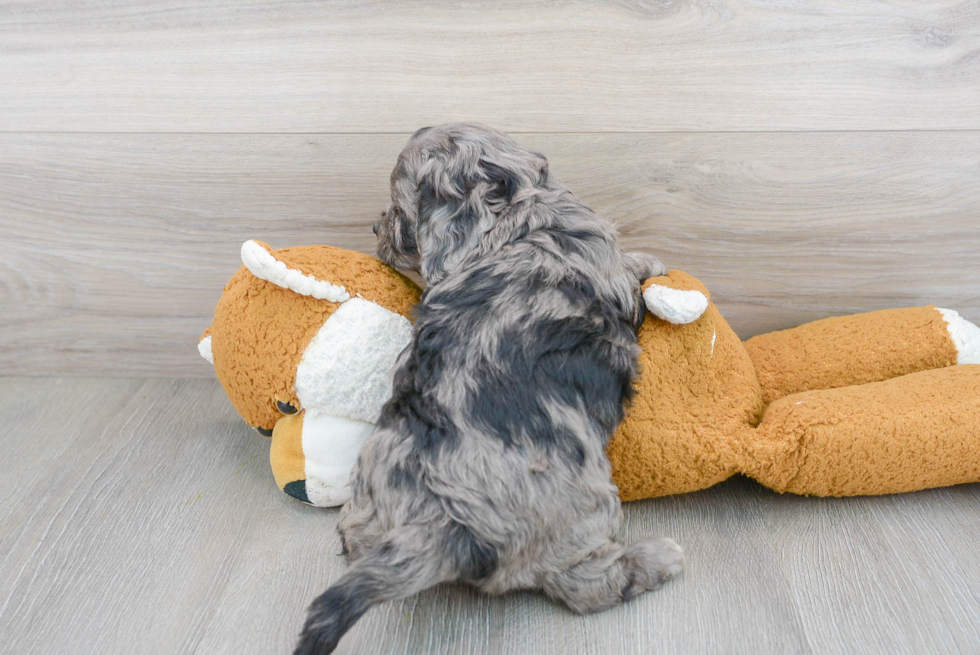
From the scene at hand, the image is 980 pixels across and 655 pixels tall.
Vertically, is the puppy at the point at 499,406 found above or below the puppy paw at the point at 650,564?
above

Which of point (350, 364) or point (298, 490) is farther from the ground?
point (350, 364)

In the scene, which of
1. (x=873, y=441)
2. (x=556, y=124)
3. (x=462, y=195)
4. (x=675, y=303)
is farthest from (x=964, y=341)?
(x=462, y=195)

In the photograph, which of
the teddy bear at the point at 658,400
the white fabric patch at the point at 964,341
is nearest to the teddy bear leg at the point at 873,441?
the teddy bear at the point at 658,400

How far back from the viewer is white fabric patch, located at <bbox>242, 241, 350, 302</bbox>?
135cm

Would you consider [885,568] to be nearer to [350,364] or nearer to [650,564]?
[650,564]

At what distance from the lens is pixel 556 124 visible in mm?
1679

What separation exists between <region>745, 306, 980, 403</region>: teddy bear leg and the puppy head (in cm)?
71

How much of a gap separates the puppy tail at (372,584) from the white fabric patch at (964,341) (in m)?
1.23

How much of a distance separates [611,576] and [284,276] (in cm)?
81

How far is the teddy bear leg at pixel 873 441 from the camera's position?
139 cm

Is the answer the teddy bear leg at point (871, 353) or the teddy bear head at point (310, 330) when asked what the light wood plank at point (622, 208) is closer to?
the teddy bear leg at point (871, 353)

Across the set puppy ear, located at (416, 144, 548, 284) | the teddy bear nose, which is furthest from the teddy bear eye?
puppy ear, located at (416, 144, 548, 284)

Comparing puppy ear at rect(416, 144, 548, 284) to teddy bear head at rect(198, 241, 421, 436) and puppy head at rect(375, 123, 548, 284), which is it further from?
teddy bear head at rect(198, 241, 421, 436)

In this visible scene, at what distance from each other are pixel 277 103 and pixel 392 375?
79cm
